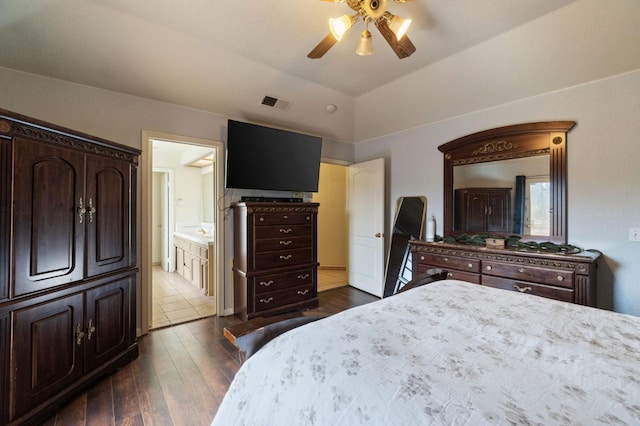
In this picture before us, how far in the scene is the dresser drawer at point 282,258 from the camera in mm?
3105

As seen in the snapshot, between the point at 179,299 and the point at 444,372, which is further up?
the point at 444,372

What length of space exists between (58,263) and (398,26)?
2620 mm

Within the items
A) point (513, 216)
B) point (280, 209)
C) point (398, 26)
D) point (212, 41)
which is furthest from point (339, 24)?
point (513, 216)

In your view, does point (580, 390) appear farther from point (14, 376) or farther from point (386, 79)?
point (386, 79)

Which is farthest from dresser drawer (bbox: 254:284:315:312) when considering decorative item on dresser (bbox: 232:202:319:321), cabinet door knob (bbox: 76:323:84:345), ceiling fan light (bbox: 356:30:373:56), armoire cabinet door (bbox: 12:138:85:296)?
ceiling fan light (bbox: 356:30:373:56)

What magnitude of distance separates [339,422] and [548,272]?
2427mm

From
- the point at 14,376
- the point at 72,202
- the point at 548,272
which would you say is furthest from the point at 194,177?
the point at 548,272

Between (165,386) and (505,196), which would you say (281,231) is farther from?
(505,196)

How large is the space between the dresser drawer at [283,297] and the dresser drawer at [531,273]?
1977 mm

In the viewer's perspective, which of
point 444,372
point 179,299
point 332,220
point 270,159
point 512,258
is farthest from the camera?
point 332,220

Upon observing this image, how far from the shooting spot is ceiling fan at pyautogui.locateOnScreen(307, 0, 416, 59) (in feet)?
5.27

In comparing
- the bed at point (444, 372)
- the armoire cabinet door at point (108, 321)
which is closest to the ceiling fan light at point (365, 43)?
the bed at point (444, 372)

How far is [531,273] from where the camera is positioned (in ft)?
7.71

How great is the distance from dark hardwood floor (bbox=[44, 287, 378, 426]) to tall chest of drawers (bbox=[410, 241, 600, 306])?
7.56 feet
